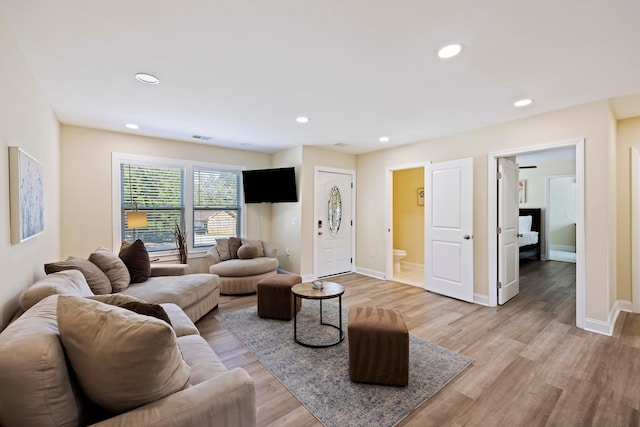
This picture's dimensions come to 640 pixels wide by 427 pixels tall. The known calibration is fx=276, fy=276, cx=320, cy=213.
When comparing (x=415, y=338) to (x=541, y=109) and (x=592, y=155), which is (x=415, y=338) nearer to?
(x=592, y=155)

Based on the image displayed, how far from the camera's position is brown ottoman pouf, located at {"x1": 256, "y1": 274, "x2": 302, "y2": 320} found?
3.29 m

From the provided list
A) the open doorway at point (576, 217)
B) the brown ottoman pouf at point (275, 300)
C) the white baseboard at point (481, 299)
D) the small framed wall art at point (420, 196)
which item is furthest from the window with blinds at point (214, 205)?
the open doorway at point (576, 217)

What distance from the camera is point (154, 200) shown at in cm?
451

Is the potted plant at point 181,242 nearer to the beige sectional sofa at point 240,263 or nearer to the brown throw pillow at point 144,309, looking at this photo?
the beige sectional sofa at point 240,263

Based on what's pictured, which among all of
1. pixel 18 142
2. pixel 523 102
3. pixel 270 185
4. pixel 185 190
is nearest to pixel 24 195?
pixel 18 142

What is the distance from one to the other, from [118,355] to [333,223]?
4.61 metres

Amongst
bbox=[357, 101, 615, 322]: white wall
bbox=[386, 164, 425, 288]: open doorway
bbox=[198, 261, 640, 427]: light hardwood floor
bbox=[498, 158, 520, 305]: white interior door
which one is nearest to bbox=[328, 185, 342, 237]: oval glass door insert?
bbox=[357, 101, 615, 322]: white wall

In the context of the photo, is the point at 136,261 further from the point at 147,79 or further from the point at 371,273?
the point at 371,273

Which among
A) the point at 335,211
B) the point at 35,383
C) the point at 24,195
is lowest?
the point at 35,383

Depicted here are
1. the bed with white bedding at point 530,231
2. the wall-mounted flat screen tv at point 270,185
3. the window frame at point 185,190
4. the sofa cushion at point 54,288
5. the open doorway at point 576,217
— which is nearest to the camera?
the sofa cushion at point 54,288

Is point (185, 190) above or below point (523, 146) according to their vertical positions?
below

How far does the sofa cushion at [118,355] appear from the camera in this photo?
1010 mm

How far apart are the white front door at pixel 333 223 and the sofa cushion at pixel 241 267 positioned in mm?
1064

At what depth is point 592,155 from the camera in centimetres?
300
